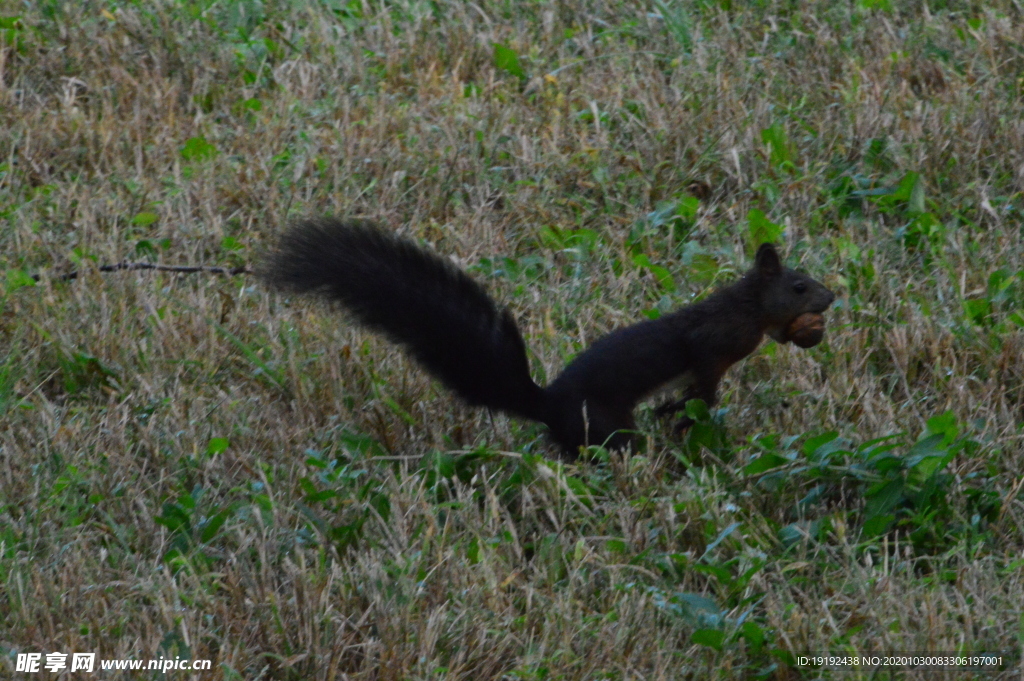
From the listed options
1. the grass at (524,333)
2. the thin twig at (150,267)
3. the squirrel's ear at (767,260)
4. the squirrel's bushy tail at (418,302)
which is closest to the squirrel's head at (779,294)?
the squirrel's ear at (767,260)

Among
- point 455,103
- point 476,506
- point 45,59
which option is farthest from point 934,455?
point 45,59

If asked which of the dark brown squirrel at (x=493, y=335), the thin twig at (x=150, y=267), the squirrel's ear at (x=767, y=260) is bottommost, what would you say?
the thin twig at (x=150, y=267)

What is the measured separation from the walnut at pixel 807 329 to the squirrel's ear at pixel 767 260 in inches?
7.0

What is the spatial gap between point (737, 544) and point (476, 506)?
2.41 feet

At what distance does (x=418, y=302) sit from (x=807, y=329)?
125 cm

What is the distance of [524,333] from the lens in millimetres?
4504

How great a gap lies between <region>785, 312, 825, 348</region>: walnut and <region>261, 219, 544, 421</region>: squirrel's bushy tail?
86cm

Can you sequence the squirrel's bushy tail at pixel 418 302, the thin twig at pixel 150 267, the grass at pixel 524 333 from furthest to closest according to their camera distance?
the thin twig at pixel 150 267
the squirrel's bushy tail at pixel 418 302
the grass at pixel 524 333

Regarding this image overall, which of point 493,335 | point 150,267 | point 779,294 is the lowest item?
point 150,267

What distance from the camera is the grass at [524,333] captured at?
2.98 meters

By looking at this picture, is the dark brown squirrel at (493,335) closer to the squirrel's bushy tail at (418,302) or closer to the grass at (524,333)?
the squirrel's bushy tail at (418,302)

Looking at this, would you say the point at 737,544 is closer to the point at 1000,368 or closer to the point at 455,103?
the point at 1000,368

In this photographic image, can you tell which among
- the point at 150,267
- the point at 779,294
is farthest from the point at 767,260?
the point at 150,267

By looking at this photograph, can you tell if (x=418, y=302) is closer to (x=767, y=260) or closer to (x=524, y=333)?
(x=524, y=333)
